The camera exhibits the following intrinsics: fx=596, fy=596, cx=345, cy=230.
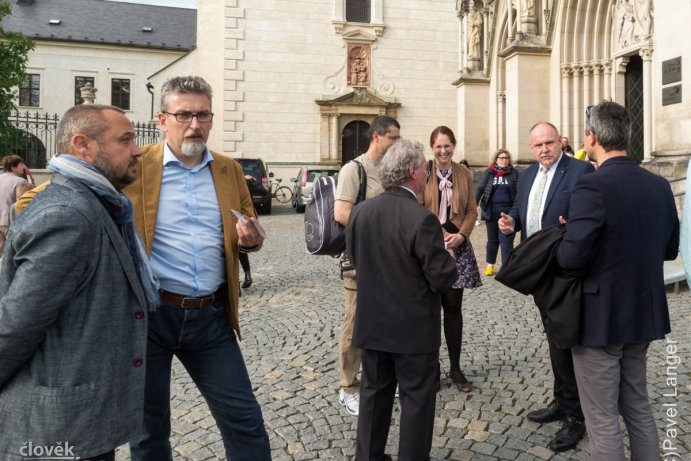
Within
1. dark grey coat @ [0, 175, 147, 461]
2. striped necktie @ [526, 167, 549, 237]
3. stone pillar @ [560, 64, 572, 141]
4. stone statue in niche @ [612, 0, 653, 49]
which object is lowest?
dark grey coat @ [0, 175, 147, 461]

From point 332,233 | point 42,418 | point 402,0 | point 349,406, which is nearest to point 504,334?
point 349,406

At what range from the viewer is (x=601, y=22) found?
13352 millimetres

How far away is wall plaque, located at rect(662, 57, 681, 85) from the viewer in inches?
354

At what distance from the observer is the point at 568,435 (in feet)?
11.1

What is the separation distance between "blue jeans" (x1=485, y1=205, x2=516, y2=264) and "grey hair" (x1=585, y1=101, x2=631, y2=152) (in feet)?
17.1

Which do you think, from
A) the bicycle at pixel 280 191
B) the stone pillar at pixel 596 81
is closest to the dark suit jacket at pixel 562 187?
the stone pillar at pixel 596 81

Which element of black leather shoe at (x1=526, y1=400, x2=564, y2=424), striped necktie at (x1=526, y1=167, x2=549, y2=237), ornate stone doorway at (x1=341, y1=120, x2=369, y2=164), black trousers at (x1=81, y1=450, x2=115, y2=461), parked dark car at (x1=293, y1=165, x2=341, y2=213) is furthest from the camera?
ornate stone doorway at (x1=341, y1=120, x2=369, y2=164)

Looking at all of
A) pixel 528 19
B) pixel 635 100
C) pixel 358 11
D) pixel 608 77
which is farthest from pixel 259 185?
pixel 635 100

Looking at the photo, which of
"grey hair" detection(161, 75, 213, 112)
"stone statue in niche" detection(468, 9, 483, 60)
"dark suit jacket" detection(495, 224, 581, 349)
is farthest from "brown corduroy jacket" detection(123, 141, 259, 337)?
"stone statue in niche" detection(468, 9, 483, 60)

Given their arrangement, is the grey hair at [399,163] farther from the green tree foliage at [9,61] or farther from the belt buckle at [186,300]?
the green tree foliage at [9,61]

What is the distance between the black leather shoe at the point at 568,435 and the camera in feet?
10.9

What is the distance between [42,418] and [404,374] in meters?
1.66

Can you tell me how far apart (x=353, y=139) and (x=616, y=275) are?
24784 mm

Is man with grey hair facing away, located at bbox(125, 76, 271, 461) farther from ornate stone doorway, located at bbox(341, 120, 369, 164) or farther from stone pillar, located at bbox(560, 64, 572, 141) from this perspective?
ornate stone doorway, located at bbox(341, 120, 369, 164)
